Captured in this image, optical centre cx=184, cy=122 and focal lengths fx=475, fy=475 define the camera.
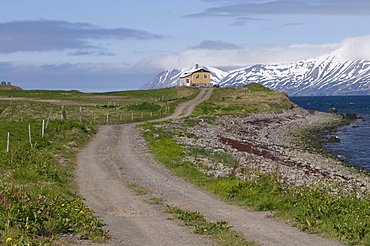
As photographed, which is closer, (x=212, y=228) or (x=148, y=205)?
(x=212, y=228)

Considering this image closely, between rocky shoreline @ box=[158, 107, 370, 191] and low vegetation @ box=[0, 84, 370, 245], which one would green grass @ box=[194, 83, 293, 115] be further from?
low vegetation @ box=[0, 84, 370, 245]

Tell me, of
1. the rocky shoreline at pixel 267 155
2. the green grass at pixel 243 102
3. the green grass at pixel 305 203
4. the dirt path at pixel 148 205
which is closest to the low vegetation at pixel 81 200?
the green grass at pixel 305 203

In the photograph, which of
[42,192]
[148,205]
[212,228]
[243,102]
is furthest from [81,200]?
[243,102]

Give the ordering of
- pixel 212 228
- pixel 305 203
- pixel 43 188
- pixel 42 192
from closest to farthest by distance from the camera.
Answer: pixel 212 228 < pixel 305 203 < pixel 42 192 < pixel 43 188

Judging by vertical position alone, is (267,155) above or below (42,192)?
below

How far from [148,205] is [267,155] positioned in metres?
25.5

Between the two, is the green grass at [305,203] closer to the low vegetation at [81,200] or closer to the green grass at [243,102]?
the low vegetation at [81,200]

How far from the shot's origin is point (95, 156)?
34469 millimetres

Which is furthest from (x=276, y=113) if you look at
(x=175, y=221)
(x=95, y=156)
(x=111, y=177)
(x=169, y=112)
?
(x=175, y=221)

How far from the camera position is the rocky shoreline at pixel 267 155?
99.3 feet

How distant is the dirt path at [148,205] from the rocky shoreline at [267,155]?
3446 millimetres

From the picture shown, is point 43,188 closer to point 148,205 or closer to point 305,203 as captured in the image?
point 148,205

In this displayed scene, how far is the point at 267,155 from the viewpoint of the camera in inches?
1699

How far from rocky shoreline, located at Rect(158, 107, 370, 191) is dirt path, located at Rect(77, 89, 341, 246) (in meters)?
3.45
